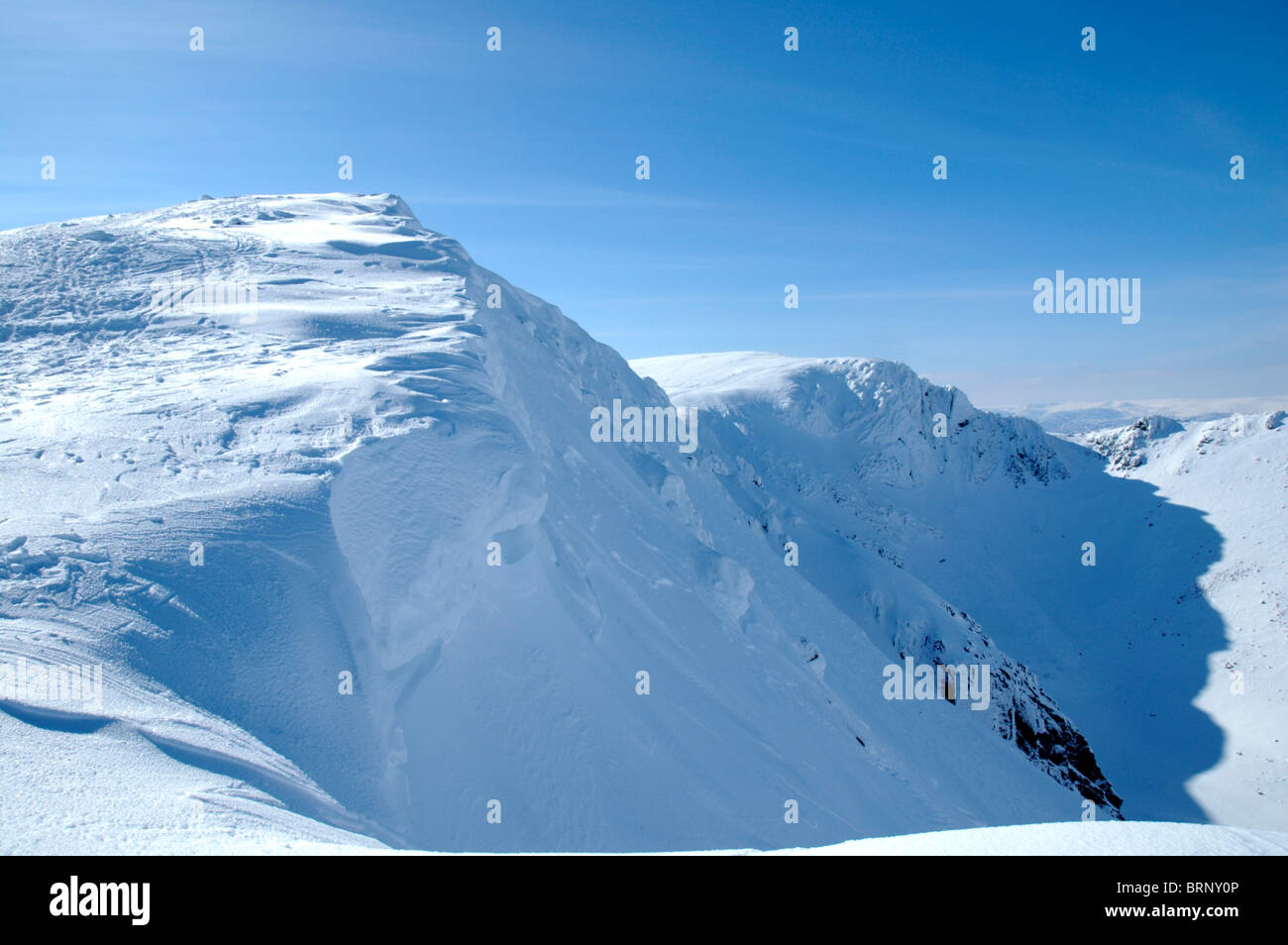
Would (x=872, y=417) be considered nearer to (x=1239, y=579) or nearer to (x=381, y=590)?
(x=1239, y=579)

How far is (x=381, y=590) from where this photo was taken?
8516mm

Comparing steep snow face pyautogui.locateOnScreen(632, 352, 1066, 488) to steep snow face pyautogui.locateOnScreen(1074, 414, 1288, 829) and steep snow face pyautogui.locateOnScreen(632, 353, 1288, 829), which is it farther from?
steep snow face pyautogui.locateOnScreen(1074, 414, 1288, 829)

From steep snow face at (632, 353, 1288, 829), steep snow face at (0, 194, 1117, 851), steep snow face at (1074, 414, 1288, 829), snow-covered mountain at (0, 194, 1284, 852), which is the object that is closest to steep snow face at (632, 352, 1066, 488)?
steep snow face at (632, 353, 1288, 829)

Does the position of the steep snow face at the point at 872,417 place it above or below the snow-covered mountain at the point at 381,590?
above

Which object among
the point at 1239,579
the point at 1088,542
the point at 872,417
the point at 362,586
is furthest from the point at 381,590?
the point at 1088,542

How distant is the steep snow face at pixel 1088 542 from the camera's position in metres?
34.5

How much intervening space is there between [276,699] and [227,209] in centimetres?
1924

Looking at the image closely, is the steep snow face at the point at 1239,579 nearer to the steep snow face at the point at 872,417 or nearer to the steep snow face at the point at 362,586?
the steep snow face at the point at 872,417

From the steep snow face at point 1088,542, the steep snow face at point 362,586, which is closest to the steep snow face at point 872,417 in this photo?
the steep snow face at point 1088,542

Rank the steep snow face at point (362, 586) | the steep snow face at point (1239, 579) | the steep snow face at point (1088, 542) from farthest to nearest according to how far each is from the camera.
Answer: the steep snow face at point (1088, 542), the steep snow face at point (1239, 579), the steep snow face at point (362, 586)

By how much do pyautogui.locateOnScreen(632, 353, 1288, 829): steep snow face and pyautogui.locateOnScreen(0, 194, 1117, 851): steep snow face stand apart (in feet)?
51.2

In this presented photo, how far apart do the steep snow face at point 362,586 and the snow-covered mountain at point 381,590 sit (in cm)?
5

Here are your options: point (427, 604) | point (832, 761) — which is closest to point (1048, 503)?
point (832, 761)
